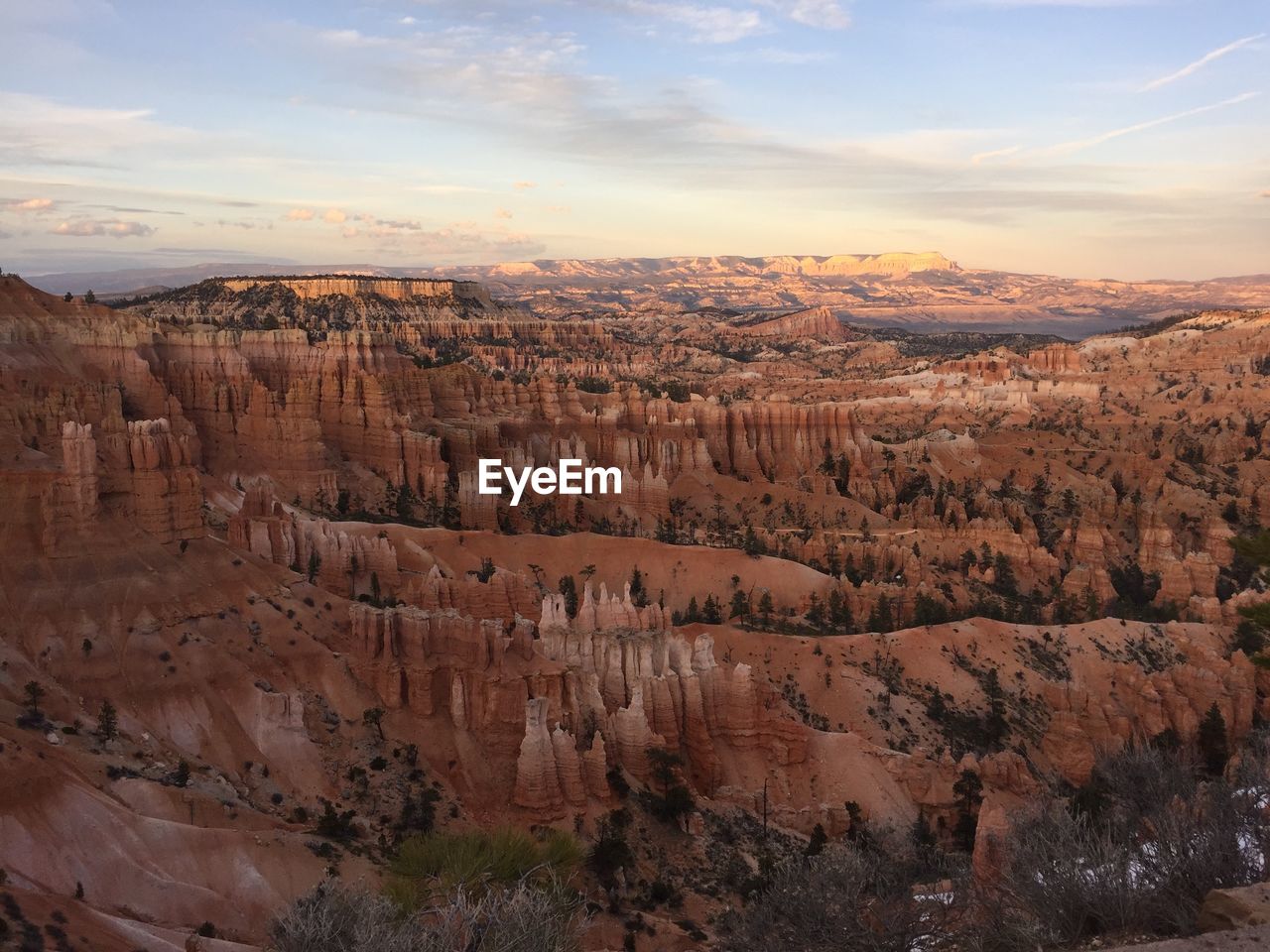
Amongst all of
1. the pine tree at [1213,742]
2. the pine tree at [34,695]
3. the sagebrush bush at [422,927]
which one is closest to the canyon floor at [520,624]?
the pine tree at [34,695]

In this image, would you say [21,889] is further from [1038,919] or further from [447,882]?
[1038,919]

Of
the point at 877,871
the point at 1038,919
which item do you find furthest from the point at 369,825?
the point at 1038,919

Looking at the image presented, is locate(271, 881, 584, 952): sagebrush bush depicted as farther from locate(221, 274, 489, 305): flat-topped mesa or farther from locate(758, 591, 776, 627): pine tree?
locate(221, 274, 489, 305): flat-topped mesa

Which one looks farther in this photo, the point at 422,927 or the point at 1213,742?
the point at 1213,742

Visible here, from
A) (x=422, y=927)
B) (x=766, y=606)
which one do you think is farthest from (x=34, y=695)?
(x=766, y=606)

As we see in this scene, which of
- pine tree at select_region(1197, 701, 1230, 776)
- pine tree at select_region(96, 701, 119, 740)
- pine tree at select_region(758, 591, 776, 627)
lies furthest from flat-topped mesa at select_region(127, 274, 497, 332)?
pine tree at select_region(1197, 701, 1230, 776)

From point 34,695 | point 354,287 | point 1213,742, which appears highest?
point 354,287

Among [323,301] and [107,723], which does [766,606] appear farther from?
[323,301]

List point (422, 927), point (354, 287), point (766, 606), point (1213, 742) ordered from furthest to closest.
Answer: point (354, 287)
point (766, 606)
point (1213, 742)
point (422, 927)

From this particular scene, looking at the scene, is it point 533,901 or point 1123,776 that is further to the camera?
point 1123,776
